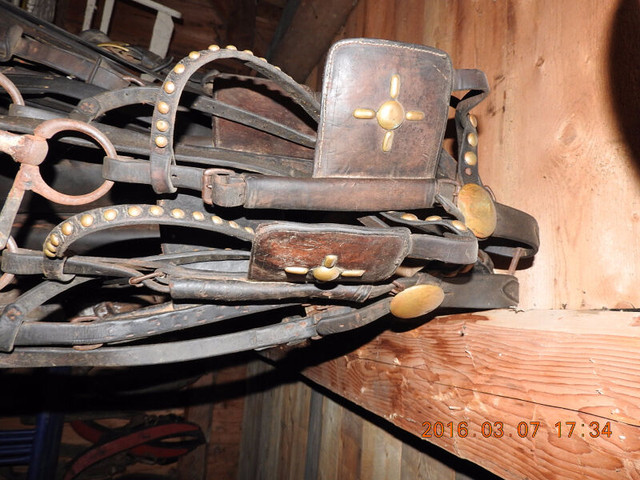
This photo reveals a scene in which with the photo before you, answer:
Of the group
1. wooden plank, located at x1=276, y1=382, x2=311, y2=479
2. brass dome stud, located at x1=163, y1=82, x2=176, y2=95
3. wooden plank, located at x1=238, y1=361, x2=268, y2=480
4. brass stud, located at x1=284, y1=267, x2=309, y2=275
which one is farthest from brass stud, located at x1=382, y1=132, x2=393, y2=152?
wooden plank, located at x1=238, y1=361, x2=268, y2=480

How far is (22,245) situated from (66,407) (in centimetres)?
261

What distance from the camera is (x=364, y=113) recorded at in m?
0.73

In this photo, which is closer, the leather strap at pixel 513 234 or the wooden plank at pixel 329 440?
the leather strap at pixel 513 234

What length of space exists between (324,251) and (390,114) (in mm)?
247

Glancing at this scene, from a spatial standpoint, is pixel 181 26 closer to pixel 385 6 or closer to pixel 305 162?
pixel 385 6

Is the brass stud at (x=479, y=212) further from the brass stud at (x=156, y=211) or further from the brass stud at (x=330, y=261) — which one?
the brass stud at (x=156, y=211)

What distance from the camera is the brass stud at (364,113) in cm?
73

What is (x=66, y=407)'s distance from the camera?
3229mm

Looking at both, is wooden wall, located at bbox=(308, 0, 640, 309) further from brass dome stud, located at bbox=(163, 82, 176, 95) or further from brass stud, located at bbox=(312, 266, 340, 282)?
brass dome stud, located at bbox=(163, 82, 176, 95)

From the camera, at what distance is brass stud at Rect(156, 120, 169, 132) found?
27.7 inches

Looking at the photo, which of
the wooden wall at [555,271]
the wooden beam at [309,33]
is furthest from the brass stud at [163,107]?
the wooden beam at [309,33]

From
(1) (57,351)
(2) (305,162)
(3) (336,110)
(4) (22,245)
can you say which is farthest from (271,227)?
(4) (22,245)

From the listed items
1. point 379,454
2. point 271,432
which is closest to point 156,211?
point 379,454

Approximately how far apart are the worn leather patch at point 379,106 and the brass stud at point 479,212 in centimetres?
20
